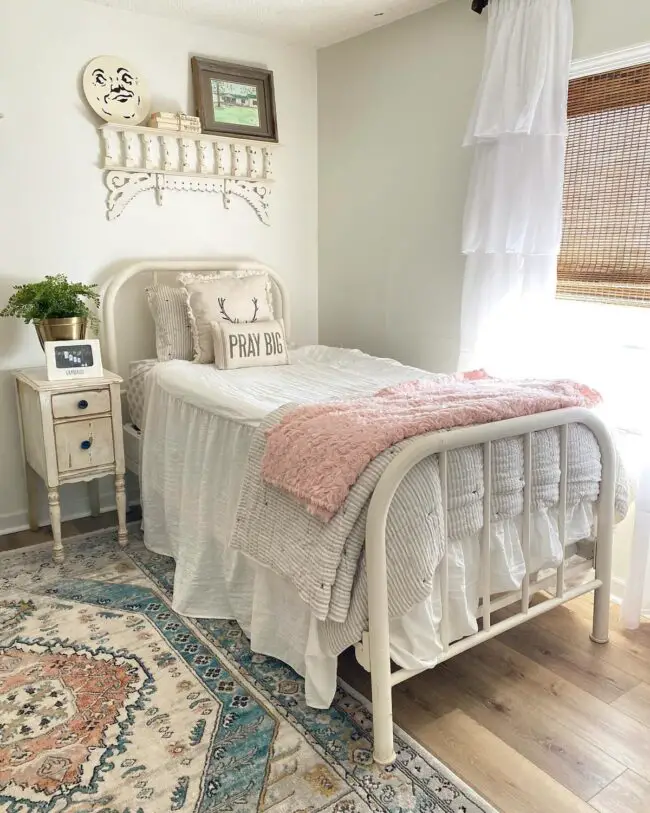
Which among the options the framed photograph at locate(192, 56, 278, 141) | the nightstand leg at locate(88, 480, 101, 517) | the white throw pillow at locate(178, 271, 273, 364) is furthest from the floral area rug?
the framed photograph at locate(192, 56, 278, 141)

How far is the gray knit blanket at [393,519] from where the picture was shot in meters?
1.60

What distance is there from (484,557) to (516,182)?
1477 mm

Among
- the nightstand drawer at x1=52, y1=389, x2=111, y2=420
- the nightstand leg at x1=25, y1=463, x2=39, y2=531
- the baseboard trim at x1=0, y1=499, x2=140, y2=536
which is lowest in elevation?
the baseboard trim at x1=0, y1=499, x2=140, y2=536

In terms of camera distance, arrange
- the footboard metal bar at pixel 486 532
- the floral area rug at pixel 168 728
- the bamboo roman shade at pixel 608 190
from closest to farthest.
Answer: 1. the floral area rug at pixel 168 728
2. the footboard metal bar at pixel 486 532
3. the bamboo roman shade at pixel 608 190

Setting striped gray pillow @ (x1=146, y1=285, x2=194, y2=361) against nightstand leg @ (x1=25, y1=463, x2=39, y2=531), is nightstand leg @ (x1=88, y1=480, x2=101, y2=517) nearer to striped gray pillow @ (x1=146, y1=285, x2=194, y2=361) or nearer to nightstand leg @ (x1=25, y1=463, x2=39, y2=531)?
nightstand leg @ (x1=25, y1=463, x2=39, y2=531)

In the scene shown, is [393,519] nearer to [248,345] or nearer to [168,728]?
[168,728]

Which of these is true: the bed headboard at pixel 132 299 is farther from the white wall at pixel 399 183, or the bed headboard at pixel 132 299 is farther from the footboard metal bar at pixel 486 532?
the footboard metal bar at pixel 486 532

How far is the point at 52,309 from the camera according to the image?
8.93 ft

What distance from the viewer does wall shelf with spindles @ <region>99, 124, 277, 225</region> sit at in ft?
10.1

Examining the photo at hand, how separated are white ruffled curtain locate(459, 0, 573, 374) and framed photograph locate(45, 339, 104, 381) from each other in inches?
60.8

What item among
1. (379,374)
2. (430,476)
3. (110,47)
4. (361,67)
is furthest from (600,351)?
(110,47)

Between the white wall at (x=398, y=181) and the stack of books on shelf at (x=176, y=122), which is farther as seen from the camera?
the stack of books on shelf at (x=176, y=122)

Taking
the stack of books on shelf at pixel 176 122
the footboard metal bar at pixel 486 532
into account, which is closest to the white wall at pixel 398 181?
the stack of books on shelf at pixel 176 122

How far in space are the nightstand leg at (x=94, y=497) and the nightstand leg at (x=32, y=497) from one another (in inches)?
9.5
